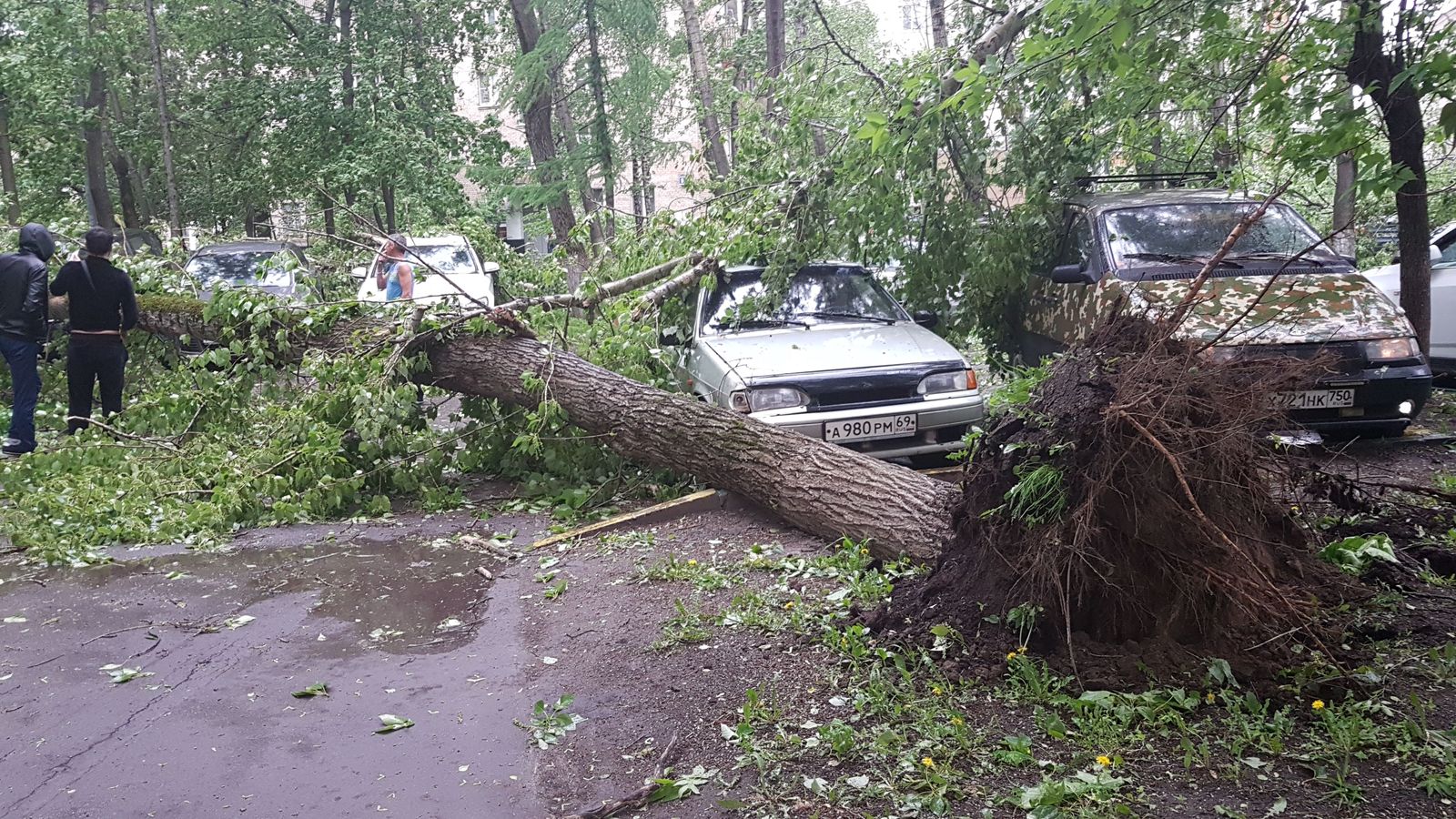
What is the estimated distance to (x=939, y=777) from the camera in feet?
10.1

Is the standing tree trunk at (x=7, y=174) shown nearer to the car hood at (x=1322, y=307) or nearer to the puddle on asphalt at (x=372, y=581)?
the puddle on asphalt at (x=372, y=581)

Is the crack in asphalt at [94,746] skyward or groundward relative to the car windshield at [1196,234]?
groundward

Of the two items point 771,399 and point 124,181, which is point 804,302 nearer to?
point 771,399

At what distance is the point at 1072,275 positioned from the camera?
7605 millimetres

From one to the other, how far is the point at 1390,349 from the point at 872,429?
325 centimetres

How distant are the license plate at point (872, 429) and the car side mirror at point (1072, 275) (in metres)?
1.79

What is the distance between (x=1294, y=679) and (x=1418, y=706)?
0.34m

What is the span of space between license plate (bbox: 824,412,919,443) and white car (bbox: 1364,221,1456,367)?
15.2ft

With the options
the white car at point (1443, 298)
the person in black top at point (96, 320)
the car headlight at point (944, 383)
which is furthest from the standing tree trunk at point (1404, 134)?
the person in black top at point (96, 320)

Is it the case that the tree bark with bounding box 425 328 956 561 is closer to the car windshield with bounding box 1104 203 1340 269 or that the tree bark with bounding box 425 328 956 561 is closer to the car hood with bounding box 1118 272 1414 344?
the car hood with bounding box 1118 272 1414 344

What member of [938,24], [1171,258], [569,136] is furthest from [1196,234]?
[569,136]

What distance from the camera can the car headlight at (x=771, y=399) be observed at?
22.1 ft

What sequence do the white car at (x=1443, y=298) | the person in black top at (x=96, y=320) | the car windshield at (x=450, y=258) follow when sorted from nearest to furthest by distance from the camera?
the person in black top at (x=96, y=320) → the white car at (x=1443, y=298) → the car windshield at (x=450, y=258)

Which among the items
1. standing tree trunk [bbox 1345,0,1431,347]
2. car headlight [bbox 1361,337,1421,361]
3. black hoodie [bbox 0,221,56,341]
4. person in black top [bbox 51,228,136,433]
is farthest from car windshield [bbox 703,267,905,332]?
black hoodie [bbox 0,221,56,341]
